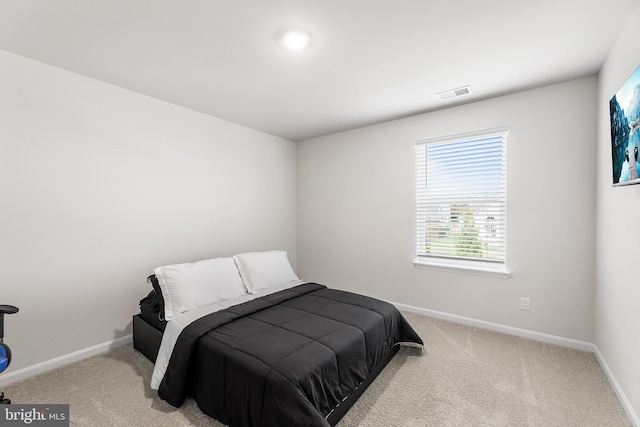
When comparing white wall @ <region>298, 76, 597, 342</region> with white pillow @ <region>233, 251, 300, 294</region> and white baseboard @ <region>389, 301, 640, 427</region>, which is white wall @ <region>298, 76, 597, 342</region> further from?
white pillow @ <region>233, 251, 300, 294</region>

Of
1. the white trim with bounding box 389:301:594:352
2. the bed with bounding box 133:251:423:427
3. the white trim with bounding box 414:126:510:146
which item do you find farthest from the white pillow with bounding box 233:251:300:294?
the white trim with bounding box 414:126:510:146

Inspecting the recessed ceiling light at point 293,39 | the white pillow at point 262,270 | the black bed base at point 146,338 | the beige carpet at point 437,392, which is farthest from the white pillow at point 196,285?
the recessed ceiling light at point 293,39

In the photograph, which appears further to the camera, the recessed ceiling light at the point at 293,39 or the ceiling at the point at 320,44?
the recessed ceiling light at the point at 293,39

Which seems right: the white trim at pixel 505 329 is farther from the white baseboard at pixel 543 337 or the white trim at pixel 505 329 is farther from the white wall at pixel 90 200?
the white wall at pixel 90 200

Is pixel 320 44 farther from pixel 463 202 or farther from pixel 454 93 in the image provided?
pixel 463 202

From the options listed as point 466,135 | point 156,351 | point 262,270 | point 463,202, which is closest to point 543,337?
point 463,202

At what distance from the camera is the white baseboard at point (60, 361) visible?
2.13m

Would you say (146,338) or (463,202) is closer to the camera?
(146,338)

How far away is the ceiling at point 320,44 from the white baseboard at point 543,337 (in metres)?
2.44

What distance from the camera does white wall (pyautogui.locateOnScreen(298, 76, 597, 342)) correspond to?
261cm

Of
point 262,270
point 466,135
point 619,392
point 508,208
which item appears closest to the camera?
point 619,392

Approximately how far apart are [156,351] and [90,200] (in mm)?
1470

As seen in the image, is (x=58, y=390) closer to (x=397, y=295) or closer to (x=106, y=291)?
(x=106, y=291)

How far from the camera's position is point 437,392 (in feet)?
6.71
